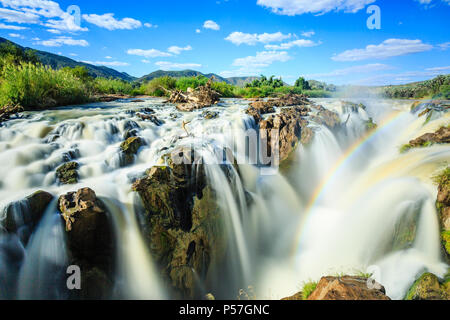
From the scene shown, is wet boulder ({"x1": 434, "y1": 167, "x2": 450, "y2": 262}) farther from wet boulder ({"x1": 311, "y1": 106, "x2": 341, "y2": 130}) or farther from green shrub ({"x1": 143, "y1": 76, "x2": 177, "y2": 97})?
green shrub ({"x1": 143, "y1": 76, "x2": 177, "y2": 97})

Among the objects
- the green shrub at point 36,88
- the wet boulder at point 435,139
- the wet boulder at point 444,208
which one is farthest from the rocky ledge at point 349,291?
the green shrub at point 36,88

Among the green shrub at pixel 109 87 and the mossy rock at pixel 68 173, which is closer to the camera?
the mossy rock at pixel 68 173

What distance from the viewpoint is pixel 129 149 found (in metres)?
7.93

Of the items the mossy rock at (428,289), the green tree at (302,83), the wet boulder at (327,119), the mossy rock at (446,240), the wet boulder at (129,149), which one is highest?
the green tree at (302,83)

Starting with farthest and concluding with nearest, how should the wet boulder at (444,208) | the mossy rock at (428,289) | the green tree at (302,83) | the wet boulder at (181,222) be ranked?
1. the green tree at (302,83)
2. the wet boulder at (181,222)
3. the wet boulder at (444,208)
4. the mossy rock at (428,289)

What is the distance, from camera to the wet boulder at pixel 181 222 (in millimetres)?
5719

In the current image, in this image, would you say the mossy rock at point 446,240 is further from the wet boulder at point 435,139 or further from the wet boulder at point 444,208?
the wet boulder at point 435,139

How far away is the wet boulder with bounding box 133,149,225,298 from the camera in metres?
5.72

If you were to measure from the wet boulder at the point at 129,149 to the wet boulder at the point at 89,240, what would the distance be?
256 cm

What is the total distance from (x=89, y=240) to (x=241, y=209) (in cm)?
466

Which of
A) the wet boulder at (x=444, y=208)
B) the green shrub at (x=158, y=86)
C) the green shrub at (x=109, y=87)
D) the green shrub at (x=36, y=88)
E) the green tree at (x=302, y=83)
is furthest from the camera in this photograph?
the green tree at (x=302, y=83)

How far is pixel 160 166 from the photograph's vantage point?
645 centimetres

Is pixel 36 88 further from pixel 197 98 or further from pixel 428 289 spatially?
pixel 428 289
